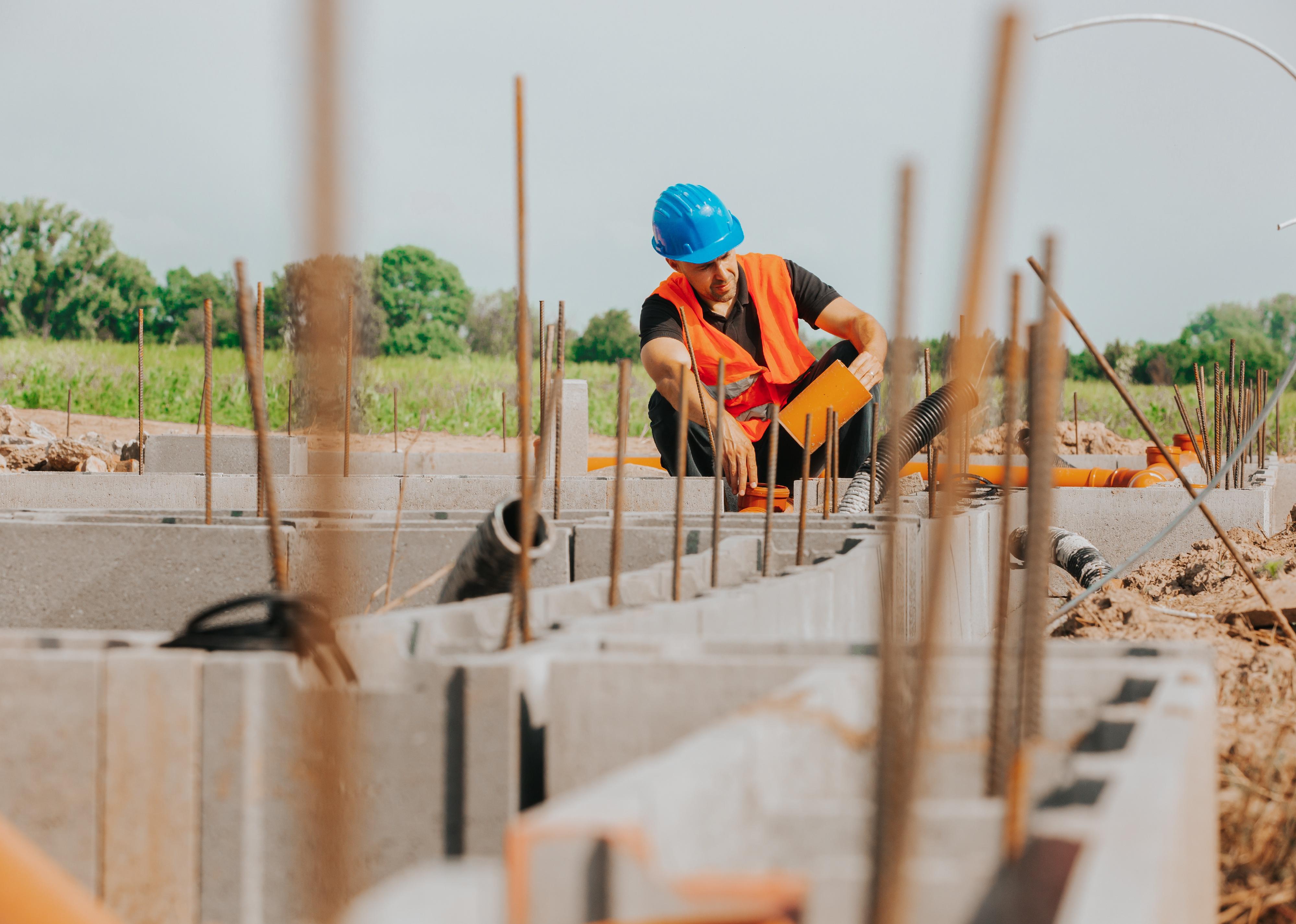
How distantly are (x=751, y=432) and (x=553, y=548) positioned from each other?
10.9 feet

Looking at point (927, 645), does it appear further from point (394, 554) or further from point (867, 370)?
point (867, 370)

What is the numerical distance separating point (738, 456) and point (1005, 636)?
191 inches

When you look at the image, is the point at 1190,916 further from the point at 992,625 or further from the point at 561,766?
the point at 992,625

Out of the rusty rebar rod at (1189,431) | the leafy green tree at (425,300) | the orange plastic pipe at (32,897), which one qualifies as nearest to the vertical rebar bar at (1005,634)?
the orange plastic pipe at (32,897)

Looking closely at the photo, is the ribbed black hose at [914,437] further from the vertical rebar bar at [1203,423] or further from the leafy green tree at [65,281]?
the leafy green tree at [65,281]

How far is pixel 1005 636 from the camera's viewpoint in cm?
216

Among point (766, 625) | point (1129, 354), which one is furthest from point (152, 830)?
point (1129, 354)

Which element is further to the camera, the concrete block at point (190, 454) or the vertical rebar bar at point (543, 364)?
the concrete block at point (190, 454)

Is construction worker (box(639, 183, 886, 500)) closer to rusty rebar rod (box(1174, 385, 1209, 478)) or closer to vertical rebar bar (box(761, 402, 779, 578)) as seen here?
vertical rebar bar (box(761, 402, 779, 578))

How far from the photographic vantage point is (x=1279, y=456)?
81.9ft

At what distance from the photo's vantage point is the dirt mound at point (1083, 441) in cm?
1870

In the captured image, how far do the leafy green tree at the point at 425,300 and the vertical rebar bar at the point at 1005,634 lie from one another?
5667cm

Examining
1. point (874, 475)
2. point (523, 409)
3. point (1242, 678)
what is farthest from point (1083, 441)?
point (523, 409)

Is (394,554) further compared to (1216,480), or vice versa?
(394,554)
